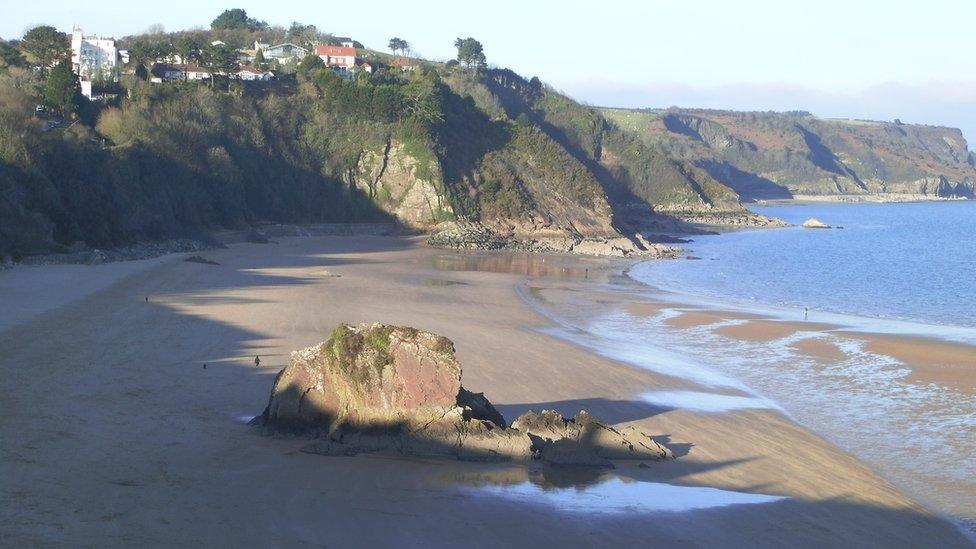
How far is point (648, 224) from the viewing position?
75.2 metres

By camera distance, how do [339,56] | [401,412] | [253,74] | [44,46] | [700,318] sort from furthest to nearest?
[339,56] < [253,74] < [44,46] < [700,318] < [401,412]

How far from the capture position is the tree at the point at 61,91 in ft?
146

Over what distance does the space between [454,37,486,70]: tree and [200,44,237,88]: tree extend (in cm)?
4562

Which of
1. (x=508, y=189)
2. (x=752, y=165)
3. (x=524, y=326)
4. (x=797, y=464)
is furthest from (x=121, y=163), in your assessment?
(x=752, y=165)

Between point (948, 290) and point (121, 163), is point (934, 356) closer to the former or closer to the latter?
point (948, 290)

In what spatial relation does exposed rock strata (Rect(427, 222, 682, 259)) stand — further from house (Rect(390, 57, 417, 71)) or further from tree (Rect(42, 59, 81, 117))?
house (Rect(390, 57, 417, 71))

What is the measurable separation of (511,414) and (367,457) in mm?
3397

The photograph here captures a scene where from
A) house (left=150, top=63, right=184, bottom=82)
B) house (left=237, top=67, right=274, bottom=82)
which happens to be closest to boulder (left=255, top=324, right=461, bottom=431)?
house (left=150, top=63, right=184, bottom=82)

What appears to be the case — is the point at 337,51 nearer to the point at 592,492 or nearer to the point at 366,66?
the point at 366,66

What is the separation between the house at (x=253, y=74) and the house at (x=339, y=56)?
12196mm

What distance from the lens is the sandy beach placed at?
8250mm

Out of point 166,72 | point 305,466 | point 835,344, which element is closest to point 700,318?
point 835,344

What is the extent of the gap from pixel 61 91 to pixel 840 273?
125 feet

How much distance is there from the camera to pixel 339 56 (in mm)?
85500
